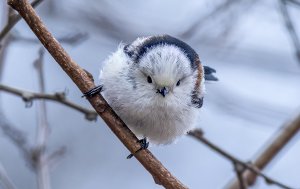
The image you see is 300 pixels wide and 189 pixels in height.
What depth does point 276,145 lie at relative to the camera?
6.40ft

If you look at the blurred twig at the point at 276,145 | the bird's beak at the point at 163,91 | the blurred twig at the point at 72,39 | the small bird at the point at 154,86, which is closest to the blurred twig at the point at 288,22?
the blurred twig at the point at 276,145

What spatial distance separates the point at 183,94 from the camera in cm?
181

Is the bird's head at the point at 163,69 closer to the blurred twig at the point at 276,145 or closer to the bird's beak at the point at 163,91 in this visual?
the bird's beak at the point at 163,91

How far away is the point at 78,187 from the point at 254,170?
193 centimetres

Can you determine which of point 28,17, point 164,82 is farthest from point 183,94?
point 28,17

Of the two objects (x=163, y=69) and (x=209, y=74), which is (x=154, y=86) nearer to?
(x=163, y=69)

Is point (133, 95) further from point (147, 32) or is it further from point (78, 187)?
point (78, 187)

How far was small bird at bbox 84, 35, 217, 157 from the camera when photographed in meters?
1.71

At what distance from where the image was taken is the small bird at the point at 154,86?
1.71 m

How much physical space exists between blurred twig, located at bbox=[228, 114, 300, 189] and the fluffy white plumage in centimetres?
31

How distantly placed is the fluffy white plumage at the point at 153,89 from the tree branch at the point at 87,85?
221mm

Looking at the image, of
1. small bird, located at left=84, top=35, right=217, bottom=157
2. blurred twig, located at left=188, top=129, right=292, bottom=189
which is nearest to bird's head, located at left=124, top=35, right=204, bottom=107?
small bird, located at left=84, top=35, right=217, bottom=157

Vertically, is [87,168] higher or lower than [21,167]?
lower

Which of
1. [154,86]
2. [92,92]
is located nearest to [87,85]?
[92,92]
